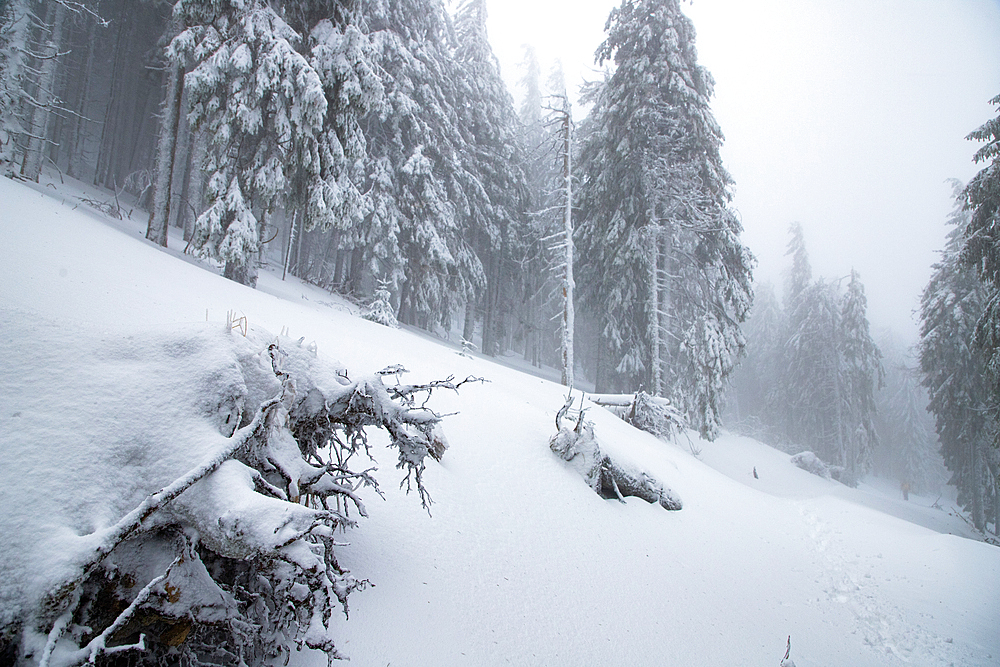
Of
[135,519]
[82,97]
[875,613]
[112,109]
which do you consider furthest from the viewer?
[112,109]

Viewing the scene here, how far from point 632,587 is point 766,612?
1.68 meters

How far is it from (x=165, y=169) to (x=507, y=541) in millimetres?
11001

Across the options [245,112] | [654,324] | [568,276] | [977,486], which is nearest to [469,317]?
[568,276]

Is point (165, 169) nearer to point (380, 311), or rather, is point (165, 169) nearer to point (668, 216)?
point (380, 311)

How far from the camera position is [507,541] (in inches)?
132

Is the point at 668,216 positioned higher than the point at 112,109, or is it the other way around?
the point at 112,109

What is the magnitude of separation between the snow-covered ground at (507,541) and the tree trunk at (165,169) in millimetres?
2518

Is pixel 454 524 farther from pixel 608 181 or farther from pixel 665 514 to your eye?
pixel 608 181

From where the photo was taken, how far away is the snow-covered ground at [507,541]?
160 centimetres

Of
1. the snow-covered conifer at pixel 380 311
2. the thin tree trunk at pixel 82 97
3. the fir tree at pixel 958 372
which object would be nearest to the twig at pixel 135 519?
the snow-covered conifer at pixel 380 311

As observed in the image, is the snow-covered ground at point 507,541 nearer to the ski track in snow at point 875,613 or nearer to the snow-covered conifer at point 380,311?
the ski track in snow at point 875,613

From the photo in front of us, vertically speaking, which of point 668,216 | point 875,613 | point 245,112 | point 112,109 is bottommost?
point 875,613

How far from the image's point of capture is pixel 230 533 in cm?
131

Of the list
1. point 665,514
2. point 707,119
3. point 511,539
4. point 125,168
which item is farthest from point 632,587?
point 125,168
